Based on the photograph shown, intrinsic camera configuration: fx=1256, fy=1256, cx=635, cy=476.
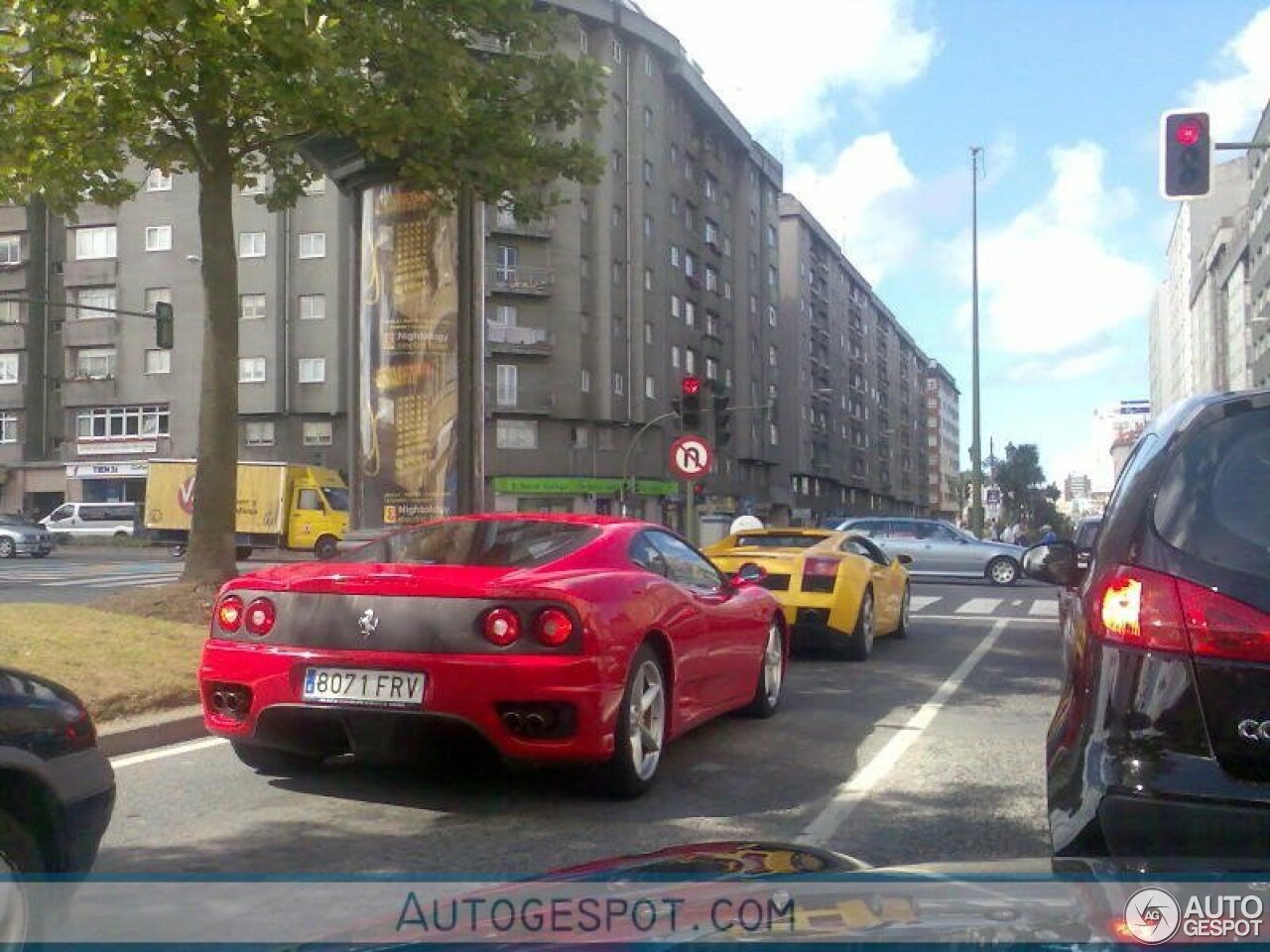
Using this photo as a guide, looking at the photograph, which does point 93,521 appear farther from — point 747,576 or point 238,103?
point 747,576

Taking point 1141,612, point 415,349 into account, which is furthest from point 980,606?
point 1141,612

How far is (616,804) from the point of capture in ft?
18.5

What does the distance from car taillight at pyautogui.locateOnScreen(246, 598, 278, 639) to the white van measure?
44.7 m

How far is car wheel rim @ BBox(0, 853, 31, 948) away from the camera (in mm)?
3188

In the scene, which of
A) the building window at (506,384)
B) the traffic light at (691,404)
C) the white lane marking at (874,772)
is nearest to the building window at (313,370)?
the building window at (506,384)

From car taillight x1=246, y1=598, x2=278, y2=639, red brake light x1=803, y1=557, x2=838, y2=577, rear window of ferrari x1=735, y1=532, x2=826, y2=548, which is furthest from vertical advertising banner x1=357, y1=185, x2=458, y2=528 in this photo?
car taillight x1=246, y1=598, x2=278, y2=639

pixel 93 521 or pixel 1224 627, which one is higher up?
pixel 1224 627

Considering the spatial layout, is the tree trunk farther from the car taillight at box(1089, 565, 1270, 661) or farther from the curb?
the car taillight at box(1089, 565, 1270, 661)

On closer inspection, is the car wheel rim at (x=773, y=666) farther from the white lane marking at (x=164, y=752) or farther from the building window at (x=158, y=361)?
the building window at (x=158, y=361)

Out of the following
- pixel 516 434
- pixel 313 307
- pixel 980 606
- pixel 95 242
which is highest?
pixel 95 242

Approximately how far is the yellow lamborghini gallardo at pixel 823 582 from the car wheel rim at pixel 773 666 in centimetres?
216

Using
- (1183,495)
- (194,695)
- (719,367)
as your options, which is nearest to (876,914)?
(1183,495)

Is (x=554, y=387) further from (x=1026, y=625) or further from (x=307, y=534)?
(x=1026, y=625)

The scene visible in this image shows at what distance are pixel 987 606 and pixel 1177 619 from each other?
55.2ft
